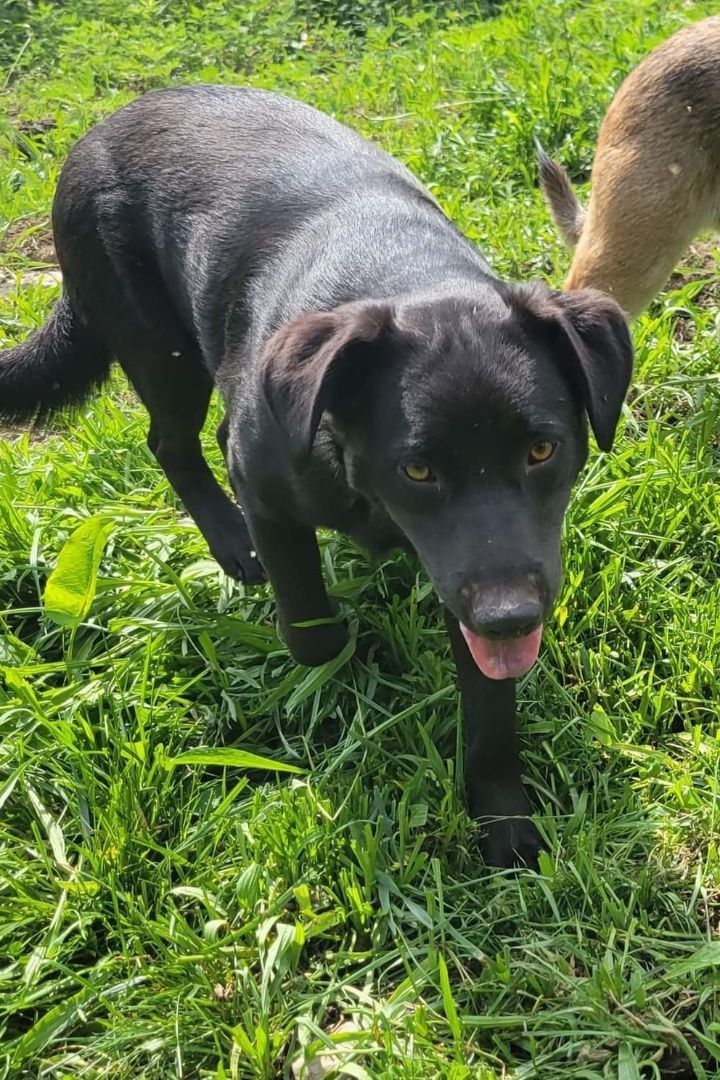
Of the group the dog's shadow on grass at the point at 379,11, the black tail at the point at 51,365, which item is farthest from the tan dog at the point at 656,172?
the dog's shadow on grass at the point at 379,11

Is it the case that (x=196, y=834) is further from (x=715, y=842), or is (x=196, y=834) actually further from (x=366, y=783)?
(x=715, y=842)

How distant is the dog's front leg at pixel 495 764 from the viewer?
2477 millimetres

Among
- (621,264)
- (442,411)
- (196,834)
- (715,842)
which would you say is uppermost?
(442,411)

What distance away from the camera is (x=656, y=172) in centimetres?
352

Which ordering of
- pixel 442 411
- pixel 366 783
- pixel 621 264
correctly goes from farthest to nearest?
pixel 621 264
pixel 366 783
pixel 442 411

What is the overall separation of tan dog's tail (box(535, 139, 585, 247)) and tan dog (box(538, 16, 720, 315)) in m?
0.27

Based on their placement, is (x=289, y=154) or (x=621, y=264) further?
(x=621, y=264)

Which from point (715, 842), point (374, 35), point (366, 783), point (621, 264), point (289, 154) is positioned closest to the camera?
point (715, 842)

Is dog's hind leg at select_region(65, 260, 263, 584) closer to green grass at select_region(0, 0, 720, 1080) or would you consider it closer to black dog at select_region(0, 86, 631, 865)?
black dog at select_region(0, 86, 631, 865)

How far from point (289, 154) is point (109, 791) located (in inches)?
68.5

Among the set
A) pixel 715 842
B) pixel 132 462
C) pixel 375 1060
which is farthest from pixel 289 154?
pixel 375 1060

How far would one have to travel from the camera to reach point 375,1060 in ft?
6.75

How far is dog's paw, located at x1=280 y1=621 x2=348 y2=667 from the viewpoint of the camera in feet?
9.20

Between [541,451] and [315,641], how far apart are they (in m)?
0.97
